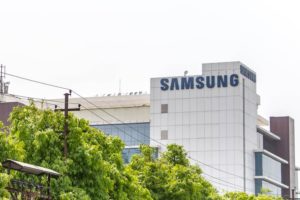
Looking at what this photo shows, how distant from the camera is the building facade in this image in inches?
5625

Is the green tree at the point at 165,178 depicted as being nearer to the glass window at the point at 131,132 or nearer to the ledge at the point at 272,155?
the ledge at the point at 272,155

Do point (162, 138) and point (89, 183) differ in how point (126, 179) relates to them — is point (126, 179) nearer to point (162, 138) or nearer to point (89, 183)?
point (89, 183)

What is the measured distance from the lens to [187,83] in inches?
5773

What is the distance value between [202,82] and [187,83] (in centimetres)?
228

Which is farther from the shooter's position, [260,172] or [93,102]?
[93,102]

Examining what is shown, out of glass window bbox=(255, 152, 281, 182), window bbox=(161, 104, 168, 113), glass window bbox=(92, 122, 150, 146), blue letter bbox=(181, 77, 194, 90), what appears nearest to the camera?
blue letter bbox=(181, 77, 194, 90)

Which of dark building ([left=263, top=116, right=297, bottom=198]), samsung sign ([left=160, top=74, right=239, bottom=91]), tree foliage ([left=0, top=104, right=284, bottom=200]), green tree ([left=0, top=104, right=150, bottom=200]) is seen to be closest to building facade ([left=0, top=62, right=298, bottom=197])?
samsung sign ([left=160, top=74, right=239, bottom=91])

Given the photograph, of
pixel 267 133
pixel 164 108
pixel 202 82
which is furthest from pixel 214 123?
pixel 267 133

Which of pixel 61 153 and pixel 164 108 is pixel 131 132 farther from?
pixel 61 153

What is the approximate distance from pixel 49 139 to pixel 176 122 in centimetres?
9781

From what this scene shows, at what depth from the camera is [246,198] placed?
3300 inches

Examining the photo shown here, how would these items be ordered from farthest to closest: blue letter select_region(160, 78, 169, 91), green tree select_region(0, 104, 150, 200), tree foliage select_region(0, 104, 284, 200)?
blue letter select_region(160, 78, 169, 91) → green tree select_region(0, 104, 150, 200) → tree foliage select_region(0, 104, 284, 200)

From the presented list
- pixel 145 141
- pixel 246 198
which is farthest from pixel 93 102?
pixel 246 198

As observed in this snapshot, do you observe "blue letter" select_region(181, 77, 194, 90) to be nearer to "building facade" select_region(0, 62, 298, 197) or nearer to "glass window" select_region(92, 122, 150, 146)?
"building facade" select_region(0, 62, 298, 197)
